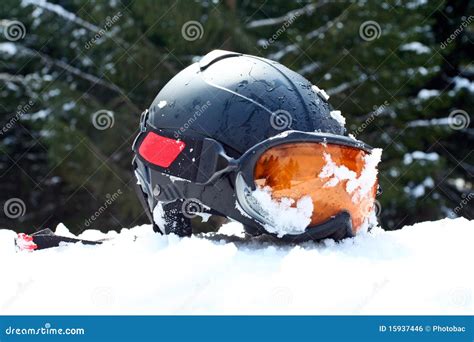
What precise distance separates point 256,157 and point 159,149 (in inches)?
23.2

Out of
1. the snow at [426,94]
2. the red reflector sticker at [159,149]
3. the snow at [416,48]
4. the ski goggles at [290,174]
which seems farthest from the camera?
the snow at [426,94]

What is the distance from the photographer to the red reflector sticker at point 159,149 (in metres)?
3.03

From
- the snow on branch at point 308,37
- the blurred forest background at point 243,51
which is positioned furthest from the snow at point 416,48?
the snow on branch at point 308,37

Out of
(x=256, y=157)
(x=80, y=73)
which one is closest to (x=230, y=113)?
(x=256, y=157)

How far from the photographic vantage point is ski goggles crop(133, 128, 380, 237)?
2.78 m

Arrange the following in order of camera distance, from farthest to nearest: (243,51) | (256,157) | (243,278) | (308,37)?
1. (308,37)
2. (243,51)
3. (256,157)
4. (243,278)

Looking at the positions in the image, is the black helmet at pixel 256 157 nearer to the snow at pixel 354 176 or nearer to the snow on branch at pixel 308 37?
the snow at pixel 354 176

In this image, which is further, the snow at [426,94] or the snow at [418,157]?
the snow at [426,94]

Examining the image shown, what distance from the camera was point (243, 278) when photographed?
2357 millimetres

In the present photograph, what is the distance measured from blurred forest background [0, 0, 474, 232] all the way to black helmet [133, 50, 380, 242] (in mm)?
8452

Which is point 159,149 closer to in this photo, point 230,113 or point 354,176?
point 230,113

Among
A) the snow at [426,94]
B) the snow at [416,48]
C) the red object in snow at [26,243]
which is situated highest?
the snow at [416,48]

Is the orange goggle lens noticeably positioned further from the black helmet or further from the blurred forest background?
the blurred forest background

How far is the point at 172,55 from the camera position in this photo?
11.9 metres
